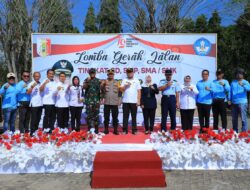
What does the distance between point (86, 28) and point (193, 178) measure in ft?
80.7

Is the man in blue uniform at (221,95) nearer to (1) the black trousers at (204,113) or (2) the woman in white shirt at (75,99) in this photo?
(1) the black trousers at (204,113)

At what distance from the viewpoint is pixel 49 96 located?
720 centimetres

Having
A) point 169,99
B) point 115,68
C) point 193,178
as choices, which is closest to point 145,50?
point 115,68

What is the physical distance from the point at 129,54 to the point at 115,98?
2092mm

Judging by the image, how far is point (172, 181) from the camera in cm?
464

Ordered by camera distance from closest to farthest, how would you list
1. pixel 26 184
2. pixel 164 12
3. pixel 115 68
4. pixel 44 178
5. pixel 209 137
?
pixel 26 184, pixel 44 178, pixel 209 137, pixel 115 68, pixel 164 12

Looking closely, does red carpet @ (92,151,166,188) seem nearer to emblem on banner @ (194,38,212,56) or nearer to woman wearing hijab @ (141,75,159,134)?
woman wearing hijab @ (141,75,159,134)

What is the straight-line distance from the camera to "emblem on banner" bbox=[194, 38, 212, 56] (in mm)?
8844

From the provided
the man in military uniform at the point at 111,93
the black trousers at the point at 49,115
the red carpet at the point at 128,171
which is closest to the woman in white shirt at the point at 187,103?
the man in military uniform at the point at 111,93

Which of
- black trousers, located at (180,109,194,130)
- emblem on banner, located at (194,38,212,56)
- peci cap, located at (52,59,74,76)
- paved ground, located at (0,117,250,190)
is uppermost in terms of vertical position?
emblem on banner, located at (194,38,212,56)

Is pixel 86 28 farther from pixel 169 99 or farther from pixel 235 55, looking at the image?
pixel 169 99

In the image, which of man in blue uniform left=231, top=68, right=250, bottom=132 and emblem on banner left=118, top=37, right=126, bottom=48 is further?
emblem on banner left=118, top=37, right=126, bottom=48

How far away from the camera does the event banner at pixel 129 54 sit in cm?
878

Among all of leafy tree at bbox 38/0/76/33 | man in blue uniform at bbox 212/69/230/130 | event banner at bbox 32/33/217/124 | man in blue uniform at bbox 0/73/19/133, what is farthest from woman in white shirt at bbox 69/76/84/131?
leafy tree at bbox 38/0/76/33
